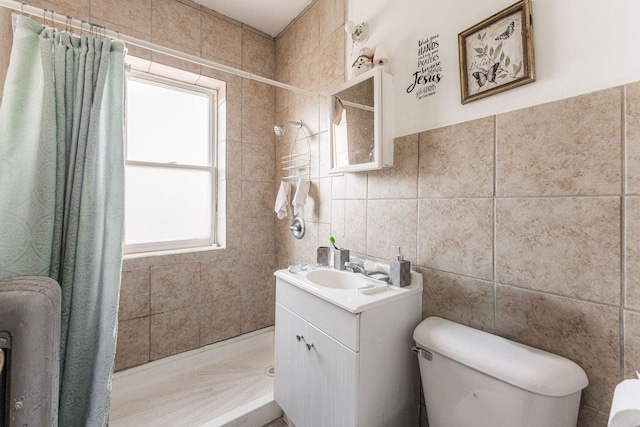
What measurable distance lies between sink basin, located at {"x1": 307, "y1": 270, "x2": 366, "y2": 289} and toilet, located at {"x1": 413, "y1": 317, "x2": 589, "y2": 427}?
397 mm

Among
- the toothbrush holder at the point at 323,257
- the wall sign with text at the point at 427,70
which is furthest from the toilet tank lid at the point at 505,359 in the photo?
the wall sign with text at the point at 427,70

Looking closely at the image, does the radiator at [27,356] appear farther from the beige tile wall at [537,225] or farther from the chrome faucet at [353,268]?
the beige tile wall at [537,225]

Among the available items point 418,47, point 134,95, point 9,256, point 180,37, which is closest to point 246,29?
point 180,37

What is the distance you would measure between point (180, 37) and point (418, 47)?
156cm

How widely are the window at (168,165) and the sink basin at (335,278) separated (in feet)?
3.64

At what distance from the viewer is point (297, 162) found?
2.01 metres

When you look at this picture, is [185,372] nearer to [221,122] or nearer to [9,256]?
[9,256]

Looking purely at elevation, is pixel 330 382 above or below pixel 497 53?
below

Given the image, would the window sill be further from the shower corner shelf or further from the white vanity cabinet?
the white vanity cabinet

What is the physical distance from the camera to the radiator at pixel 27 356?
0.61 metres

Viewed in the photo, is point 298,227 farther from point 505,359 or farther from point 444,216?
point 505,359

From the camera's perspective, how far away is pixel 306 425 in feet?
3.95

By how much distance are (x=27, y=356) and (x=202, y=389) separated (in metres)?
1.31

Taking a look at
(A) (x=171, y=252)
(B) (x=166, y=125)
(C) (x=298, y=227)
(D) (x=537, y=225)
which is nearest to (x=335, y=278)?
(C) (x=298, y=227)
